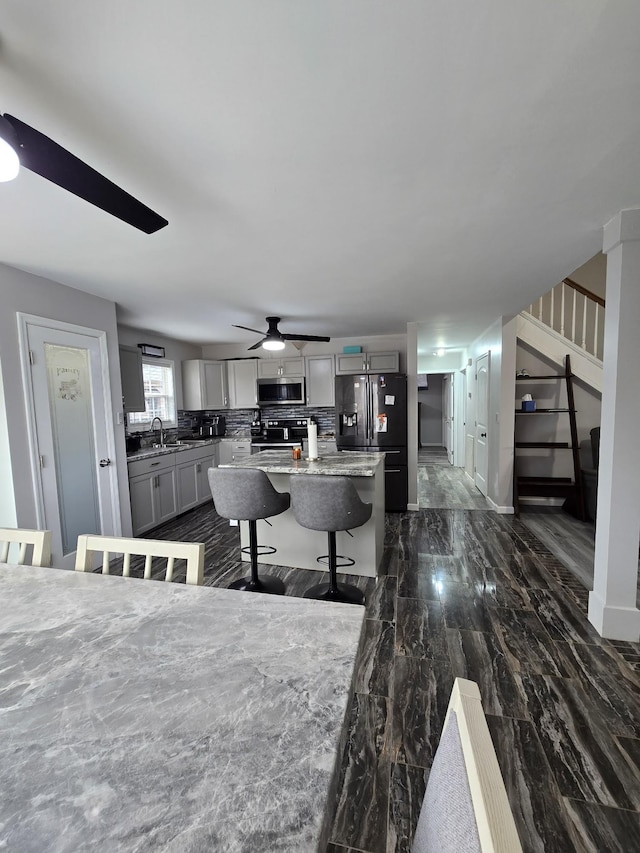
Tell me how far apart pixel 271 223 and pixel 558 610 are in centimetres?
304

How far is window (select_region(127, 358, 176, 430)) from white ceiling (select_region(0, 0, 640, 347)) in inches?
97.7

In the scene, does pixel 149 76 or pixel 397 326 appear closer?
pixel 149 76

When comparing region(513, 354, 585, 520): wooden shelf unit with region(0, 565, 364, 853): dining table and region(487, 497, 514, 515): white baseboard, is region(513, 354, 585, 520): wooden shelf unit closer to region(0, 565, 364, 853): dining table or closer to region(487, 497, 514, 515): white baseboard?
region(487, 497, 514, 515): white baseboard

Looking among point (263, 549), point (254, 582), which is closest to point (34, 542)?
point (254, 582)

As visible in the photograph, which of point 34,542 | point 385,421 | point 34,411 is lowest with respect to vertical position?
point 34,542

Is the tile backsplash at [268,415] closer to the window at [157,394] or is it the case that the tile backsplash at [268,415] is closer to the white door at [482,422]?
the window at [157,394]

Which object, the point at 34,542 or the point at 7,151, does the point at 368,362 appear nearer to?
the point at 34,542

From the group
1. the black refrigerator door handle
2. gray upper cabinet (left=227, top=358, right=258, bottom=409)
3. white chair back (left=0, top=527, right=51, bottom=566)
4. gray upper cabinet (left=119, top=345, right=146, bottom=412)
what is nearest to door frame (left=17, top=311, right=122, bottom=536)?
gray upper cabinet (left=119, top=345, right=146, bottom=412)

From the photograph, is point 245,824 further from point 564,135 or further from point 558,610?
point 558,610

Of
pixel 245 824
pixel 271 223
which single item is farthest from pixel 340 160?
pixel 245 824

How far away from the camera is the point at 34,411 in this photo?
103 inches

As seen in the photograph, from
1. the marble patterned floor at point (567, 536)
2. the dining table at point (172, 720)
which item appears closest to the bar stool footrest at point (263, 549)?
the dining table at point (172, 720)

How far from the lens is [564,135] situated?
53.0 inches

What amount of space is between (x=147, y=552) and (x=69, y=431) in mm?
2227
